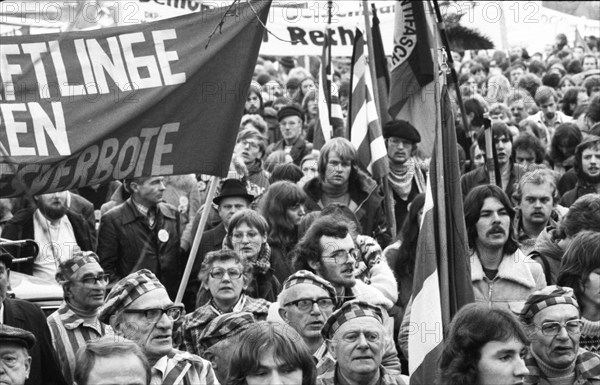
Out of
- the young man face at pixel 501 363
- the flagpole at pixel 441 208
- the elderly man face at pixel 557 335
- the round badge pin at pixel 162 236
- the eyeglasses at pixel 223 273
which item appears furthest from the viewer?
the round badge pin at pixel 162 236

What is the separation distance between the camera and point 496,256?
25.4 feet

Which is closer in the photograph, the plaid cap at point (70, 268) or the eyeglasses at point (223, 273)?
the plaid cap at point (70, 268)

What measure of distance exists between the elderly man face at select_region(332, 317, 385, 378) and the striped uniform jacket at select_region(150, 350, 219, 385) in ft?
1.86

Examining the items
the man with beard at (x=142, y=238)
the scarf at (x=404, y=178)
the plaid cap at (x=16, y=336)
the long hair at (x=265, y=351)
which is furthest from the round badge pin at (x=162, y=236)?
the long hair at (x=265, y=351)

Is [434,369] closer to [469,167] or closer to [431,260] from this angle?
[431,260]

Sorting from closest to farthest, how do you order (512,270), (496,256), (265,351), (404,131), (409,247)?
(265,351) < (512,270) < (496,256) < (409,247) < (404,131)

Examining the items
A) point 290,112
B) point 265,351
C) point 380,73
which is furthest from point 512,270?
point 290,112

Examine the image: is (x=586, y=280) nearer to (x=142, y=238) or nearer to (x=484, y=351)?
(x=484, y=351)

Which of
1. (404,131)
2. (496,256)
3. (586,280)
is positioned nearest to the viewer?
(586,280)

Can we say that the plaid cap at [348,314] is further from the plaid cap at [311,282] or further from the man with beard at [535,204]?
the man with beard at [535,204]

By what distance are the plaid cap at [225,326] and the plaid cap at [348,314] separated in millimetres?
747

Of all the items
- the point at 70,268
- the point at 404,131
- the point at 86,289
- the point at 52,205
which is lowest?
the point at 86,289

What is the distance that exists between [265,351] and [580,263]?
6.91 ft

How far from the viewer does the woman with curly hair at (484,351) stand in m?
5.34
